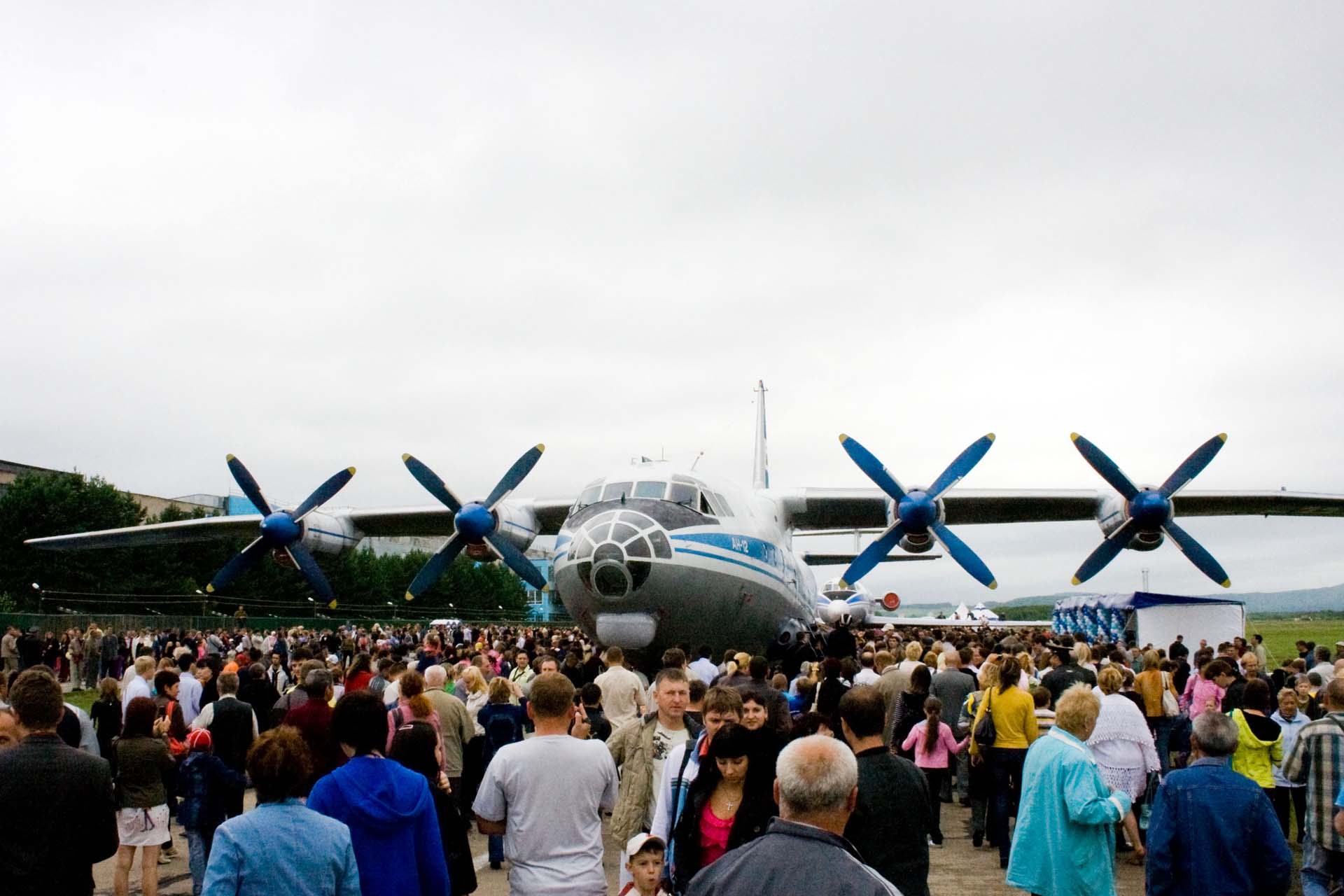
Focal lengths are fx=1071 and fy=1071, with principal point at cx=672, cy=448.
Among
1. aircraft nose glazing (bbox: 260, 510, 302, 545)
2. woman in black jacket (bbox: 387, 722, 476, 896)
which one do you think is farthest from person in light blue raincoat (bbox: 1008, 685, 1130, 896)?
aircraft nose glazing (bbox: 260, 510, 302, 545)

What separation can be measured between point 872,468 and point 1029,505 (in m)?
4.56

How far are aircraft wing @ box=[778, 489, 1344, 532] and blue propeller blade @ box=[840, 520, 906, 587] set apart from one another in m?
1.56

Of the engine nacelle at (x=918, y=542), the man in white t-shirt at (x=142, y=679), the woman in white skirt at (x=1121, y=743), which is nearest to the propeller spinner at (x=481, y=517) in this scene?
the engine nacelle at (x=918, y=542)

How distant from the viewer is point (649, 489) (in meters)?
16.2

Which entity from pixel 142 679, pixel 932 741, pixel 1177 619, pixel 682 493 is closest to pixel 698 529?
pixel 682 493

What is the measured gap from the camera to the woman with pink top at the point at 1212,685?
34.0 feet

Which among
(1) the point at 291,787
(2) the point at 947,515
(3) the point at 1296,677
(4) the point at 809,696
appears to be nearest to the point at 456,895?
(1) the point at 291,787

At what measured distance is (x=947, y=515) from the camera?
22516 mm

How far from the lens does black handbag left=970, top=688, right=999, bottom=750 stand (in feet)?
29.8

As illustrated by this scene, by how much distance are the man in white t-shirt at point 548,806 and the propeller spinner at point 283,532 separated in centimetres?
1783

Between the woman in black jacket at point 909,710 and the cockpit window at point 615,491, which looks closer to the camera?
the woman in black jacket at point 909,710

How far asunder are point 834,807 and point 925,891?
2182 mm

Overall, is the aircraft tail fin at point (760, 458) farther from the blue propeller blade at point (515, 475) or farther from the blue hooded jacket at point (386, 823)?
the blue hooded jacket at point (386, 823)

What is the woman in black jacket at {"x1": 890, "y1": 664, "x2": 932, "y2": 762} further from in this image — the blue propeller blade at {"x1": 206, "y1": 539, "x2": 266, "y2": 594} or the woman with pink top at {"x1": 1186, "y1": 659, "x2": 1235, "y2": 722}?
the blue propeller blade at {"x1": 206, "y1": 539, "x2": 266, "y2": 594}
